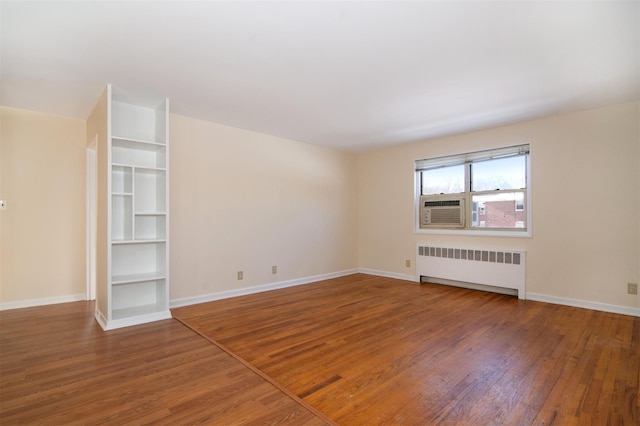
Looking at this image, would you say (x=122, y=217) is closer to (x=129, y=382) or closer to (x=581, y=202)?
(x=129, y=382)

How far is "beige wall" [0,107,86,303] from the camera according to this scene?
3.69 m

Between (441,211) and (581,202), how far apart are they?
188cm

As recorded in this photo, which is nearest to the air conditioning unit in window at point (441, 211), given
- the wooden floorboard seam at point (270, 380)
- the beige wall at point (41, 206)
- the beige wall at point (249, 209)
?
the beige wall at point (249, 209)

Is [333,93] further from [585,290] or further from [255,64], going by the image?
[585,290]

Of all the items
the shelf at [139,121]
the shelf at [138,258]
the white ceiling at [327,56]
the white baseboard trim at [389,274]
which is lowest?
the white baseboard trim at [389,274]

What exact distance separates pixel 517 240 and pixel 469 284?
102 centimetres

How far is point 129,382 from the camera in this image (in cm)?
211

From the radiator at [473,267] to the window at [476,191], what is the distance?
409mm

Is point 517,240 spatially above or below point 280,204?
below

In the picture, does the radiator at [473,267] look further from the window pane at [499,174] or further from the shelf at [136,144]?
the shelf at [136,144]

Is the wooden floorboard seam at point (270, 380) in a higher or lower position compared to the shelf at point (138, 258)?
lower

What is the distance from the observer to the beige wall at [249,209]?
4031 millimetres

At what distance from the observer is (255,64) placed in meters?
2.68

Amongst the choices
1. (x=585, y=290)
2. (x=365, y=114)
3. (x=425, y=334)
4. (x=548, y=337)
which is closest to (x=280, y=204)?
(x=365, y=114)
